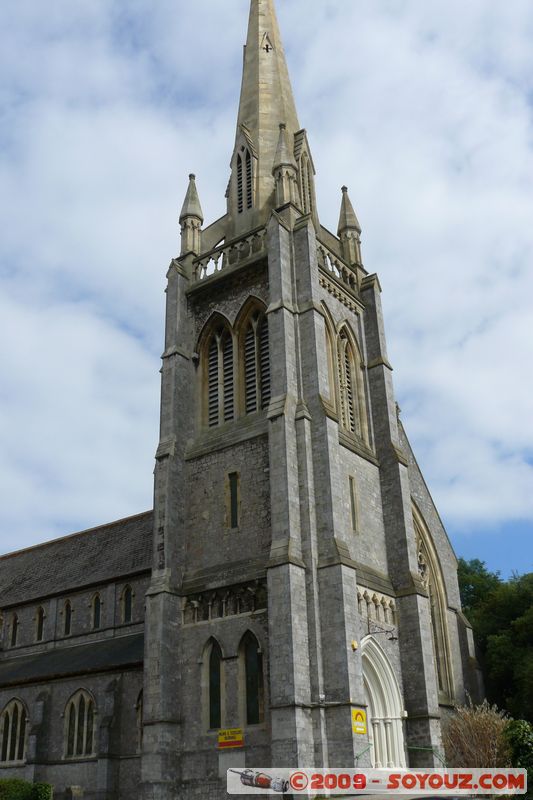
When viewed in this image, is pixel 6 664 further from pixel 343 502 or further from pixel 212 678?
pixel 343 502

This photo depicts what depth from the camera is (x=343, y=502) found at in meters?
25.4

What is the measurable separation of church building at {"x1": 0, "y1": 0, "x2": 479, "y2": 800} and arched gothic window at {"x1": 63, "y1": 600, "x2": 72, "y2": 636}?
0.06 meters

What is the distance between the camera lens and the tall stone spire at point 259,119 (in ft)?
108

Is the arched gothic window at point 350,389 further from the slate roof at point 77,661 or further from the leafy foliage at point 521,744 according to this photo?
the slate roof at point 77,661

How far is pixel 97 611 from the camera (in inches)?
1374

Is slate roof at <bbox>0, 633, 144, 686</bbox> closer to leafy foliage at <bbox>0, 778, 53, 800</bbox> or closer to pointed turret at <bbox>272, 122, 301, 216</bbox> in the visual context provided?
leafy foliage at <bbox>0, 778, 53, 800</bbox>

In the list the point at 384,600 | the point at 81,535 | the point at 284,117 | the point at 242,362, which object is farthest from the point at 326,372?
the point at 81,535

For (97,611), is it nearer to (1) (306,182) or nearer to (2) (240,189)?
(2) (240,189)

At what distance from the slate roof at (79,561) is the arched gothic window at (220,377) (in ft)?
27.5

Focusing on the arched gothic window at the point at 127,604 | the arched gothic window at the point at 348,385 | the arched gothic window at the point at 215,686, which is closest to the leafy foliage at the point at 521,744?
the arched gothic window at the point at 215,686

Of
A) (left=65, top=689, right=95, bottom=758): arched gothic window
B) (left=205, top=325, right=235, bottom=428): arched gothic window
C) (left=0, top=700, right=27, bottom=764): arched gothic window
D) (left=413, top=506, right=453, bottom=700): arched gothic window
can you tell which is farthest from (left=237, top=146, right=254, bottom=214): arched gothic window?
(left=0, top=700, right=27, bottom=764): arched gothic window

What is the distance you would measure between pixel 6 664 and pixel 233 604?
16799 mm

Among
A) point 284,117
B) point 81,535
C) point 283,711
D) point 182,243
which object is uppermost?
point 284,117

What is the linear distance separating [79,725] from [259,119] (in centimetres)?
2526
